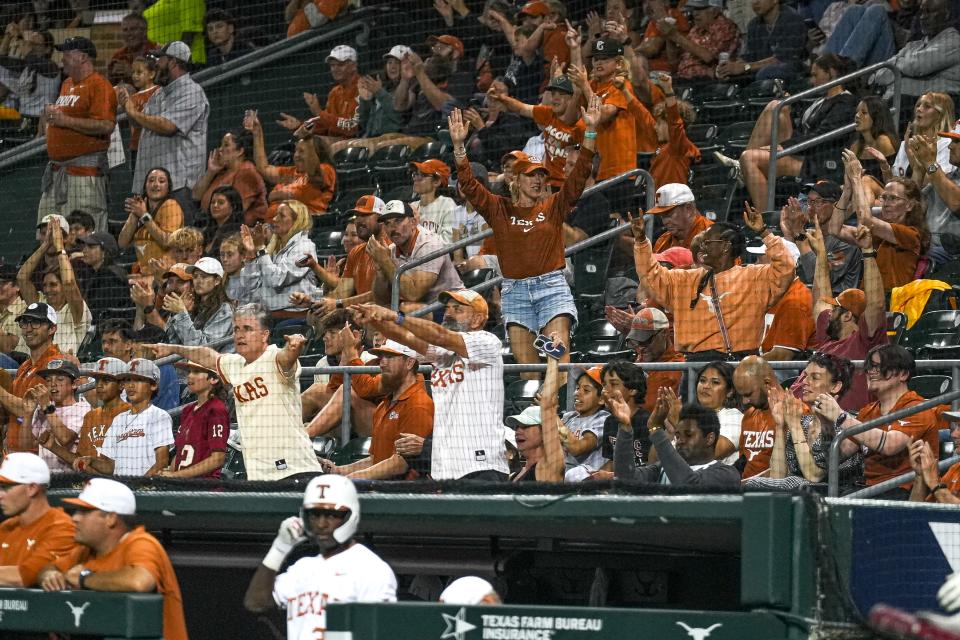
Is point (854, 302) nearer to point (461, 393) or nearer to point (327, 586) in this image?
point (461, 393)

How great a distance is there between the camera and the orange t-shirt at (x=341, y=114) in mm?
13938

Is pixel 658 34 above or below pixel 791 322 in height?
above

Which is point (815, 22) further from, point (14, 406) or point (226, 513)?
point (226, 513)

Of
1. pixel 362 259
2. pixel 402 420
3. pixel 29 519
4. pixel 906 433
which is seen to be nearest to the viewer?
pixel 29 519

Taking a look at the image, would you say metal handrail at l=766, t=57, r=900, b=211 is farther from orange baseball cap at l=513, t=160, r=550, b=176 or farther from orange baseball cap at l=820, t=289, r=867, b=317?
orange baseball cap at l=820, t=289, r=867, b=317

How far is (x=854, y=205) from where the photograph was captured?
8.83m

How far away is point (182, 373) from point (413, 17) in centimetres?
526

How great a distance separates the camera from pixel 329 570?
5840mm

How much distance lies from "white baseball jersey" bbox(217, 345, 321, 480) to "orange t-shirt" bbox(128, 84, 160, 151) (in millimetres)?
6070

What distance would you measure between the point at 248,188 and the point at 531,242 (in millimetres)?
4222

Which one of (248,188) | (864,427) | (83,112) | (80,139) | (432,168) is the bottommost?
(864,427)

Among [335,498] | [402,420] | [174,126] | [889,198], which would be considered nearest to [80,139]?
[174,126]

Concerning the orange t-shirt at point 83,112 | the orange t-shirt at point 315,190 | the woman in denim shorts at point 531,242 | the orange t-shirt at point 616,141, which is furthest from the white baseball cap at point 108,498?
the orange t-shirt at point 83,112

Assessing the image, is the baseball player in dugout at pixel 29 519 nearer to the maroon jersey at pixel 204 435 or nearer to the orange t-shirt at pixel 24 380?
the maroon jersey at pixel 204 435
